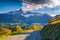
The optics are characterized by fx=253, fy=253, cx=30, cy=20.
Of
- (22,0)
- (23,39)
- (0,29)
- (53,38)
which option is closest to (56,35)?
(53,38)

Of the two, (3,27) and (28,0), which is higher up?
(28,0)

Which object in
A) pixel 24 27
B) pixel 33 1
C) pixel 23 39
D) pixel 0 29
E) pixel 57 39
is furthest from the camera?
pixel 24 27

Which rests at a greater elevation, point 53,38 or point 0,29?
point 53,38

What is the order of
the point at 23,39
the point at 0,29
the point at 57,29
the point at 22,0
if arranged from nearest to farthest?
the point at 57,29
the point at 23,39
the point at 22,0
the point at 0,29

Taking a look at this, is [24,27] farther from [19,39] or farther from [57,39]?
[57,39]

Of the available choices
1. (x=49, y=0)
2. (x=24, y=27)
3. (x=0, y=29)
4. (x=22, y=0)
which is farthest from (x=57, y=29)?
(x=24, y=27)

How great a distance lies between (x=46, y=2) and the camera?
108ft

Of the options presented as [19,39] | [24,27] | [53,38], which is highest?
[53,38]

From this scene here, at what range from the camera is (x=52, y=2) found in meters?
32.8

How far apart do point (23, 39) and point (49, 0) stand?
7889mm

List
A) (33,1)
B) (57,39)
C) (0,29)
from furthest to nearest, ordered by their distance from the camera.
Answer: (0,29)
(33,1)
(57,39)

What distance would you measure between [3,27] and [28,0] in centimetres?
2632

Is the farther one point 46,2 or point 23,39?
point 46,2

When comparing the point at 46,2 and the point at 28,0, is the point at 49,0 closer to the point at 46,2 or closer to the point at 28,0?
the point at 46,2
